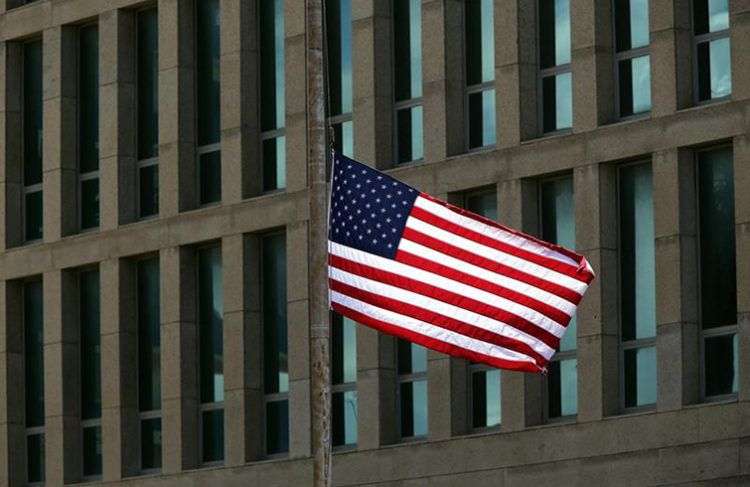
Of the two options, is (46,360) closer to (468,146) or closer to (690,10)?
(468,146)

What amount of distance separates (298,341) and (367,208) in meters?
15.3

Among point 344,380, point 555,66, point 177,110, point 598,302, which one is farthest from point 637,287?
point 177,110

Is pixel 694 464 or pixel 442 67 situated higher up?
pixel 442 67

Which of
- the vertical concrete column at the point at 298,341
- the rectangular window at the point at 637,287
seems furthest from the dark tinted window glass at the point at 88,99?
the rectangular window at the point at 637,287

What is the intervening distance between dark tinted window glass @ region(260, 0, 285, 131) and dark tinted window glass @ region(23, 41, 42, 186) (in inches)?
212

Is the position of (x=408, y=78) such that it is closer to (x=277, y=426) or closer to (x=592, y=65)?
(x=592, y=65)

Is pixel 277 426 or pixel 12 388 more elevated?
pixel 12 388

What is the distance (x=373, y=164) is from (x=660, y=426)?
6.96 m

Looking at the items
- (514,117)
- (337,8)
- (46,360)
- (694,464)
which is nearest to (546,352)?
(694,464)

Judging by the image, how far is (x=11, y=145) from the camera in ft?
150

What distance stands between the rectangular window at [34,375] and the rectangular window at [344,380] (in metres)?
6.95

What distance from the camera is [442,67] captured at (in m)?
38.5

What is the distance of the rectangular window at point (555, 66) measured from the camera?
37.3m

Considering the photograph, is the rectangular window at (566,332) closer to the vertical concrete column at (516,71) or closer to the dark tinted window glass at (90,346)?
the vertical concrete column at (516,71)
